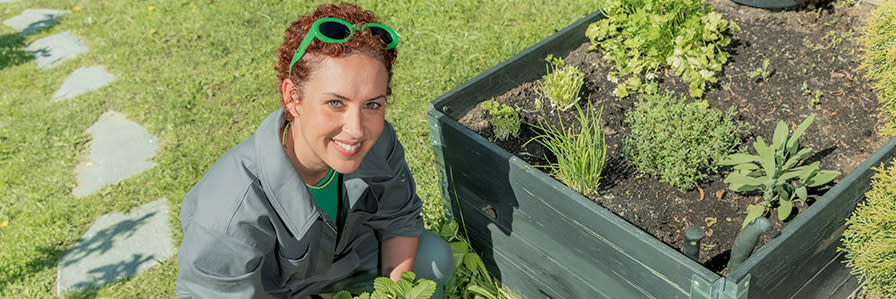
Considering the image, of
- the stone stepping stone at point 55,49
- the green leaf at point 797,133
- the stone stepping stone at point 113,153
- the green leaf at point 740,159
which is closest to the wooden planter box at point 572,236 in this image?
the green leaf at point 797,133

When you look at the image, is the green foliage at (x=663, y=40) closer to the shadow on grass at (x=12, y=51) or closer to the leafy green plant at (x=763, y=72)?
the leafy green plant at (x=763, y=72)

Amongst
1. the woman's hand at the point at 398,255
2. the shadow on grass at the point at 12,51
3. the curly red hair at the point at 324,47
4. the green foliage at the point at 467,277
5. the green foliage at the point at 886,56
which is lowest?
the shadow on grass at the point at 12,51

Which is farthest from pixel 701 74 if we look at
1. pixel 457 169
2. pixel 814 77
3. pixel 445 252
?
pixel 445 252

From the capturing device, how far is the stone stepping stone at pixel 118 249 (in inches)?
147

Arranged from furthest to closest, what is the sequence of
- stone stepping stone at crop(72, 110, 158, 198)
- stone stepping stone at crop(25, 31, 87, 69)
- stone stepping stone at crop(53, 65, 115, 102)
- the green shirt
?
stone stepping stone at crop(25, 31, 87, 69) → stone stepping stone at crop(53, 65, 115, 102) → stone stepping stone at crop(72, 110, 158, 198) → the green shirt

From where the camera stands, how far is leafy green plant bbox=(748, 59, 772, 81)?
3426 millimetres

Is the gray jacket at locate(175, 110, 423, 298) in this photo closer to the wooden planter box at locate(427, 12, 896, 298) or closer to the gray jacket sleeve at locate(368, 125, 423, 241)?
the gray jacket sleeve at locate(368, 125, 423, 241)

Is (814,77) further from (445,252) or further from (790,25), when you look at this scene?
(445,252)

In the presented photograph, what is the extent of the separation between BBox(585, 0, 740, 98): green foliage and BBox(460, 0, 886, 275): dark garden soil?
0.29 feet

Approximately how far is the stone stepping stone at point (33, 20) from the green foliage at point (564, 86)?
4.91 meters

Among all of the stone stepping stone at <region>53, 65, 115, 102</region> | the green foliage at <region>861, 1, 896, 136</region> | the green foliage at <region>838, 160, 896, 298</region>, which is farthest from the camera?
the stone stepping stone at <region>53, 65, 115, 102</region>

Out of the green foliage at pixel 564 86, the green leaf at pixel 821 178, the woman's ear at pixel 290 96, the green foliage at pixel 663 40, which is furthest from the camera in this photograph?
the green foliage at pixel 663 40

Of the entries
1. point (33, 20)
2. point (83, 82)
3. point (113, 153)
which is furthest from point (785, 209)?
point (33, 20)

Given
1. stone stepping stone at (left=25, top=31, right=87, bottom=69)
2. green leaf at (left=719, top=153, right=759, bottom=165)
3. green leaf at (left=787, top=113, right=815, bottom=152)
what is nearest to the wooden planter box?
green leaf at (left=787, top=113, right=815, bottom=152)
